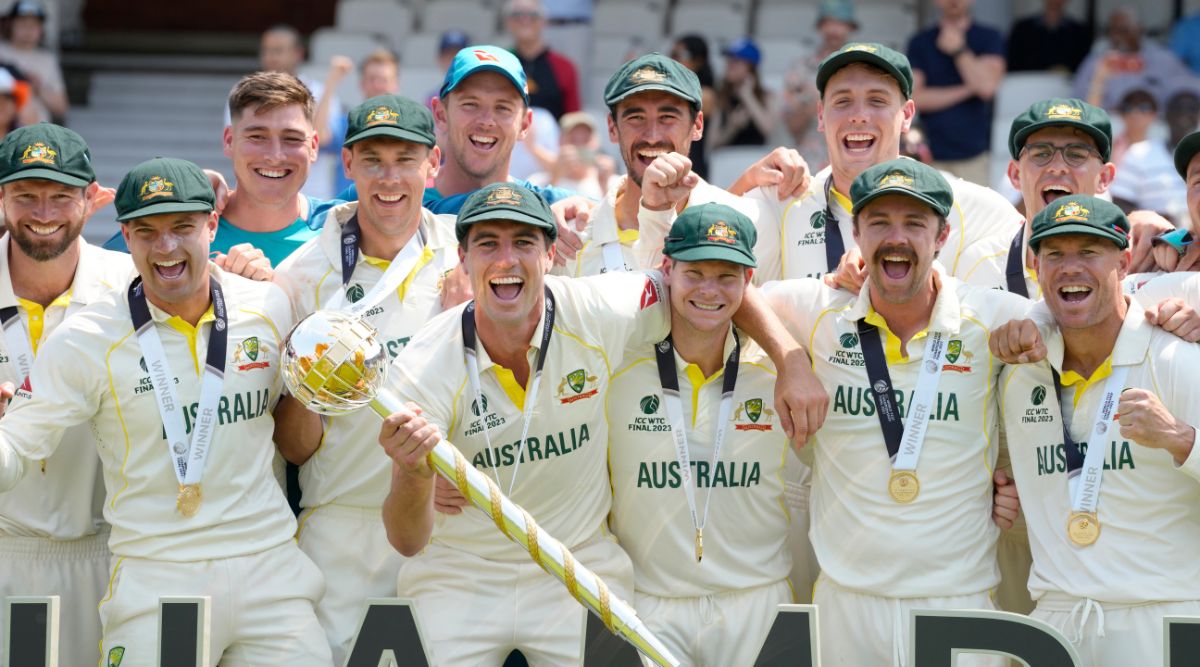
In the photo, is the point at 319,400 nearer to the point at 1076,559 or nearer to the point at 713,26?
the point at 1076,559

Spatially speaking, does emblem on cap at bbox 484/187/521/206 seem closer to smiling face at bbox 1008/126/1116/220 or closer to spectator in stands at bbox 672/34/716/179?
smiling face at bbox 1008/126/1116/220

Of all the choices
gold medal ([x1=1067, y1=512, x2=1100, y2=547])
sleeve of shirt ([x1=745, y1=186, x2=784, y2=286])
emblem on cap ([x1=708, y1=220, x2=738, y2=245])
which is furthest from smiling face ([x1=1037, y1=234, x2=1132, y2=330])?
sleeve of shirt ([x1=745, y1=186, x2=784, y2=286])

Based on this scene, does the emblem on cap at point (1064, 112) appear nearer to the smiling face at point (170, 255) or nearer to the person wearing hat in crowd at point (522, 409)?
the person wearing hat in crowd at point (522, 409)

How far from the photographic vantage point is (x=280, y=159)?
6.11m

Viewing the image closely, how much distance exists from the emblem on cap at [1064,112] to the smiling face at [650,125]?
4.23ft

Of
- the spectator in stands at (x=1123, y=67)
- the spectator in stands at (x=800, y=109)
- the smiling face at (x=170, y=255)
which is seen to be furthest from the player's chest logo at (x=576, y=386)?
the spectator in stands at (x=1123, y=67)

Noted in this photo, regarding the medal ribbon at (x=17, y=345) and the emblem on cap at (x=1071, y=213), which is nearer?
the emblem on cap at (x=1071, y=213)

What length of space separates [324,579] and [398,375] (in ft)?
2.88

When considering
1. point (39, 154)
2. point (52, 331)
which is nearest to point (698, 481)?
point (52, 331)

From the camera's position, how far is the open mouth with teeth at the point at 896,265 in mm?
5246

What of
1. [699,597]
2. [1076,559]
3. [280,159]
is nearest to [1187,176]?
[1076,559]

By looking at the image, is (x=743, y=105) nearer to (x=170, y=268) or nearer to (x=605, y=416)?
(x=605, y=416)

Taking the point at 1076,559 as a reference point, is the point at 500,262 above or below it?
above

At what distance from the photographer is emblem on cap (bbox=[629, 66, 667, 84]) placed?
589 centimetres
